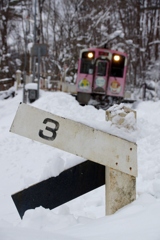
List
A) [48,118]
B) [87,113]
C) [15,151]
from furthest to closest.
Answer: [87,113] → [15,151] → [48,118]

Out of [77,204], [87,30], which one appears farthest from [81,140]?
[87,30]

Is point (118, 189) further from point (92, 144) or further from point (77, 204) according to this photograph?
point (77, 204)

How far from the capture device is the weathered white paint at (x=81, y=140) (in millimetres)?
2145

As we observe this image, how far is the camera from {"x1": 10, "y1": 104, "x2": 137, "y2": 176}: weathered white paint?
7.04ft

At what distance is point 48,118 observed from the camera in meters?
2.17

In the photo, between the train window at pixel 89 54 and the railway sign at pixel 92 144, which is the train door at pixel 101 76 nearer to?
the train window at pixel 89 54

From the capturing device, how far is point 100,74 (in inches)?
560

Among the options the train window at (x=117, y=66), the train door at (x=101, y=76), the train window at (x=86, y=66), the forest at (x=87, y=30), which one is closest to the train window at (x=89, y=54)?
the train window at (x=86, y=66)

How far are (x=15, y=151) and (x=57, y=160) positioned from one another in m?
4.89

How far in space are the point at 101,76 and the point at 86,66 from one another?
0.84 metres

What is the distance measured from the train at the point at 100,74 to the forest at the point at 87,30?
8.07m

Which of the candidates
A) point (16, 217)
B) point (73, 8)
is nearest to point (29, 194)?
point (16, 217)

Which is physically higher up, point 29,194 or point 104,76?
point 29,194

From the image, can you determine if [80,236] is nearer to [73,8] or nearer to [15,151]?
[15,151]
